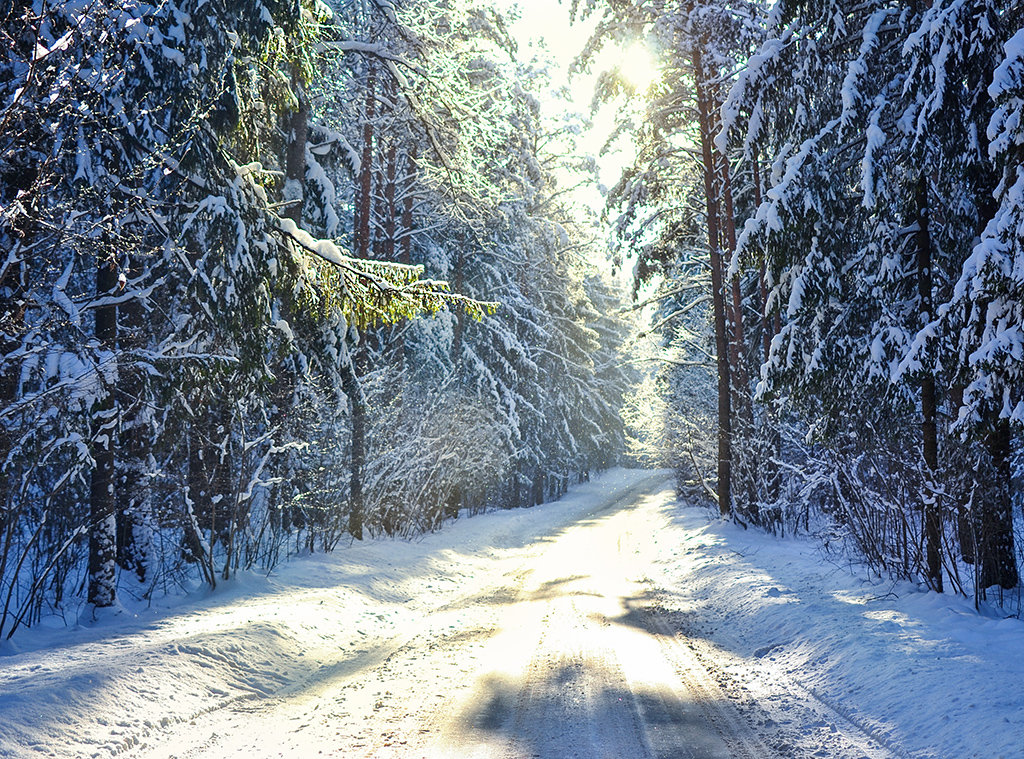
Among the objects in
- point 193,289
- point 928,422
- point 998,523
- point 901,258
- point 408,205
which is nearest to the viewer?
point 998,523

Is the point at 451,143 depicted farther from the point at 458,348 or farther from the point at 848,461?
the point at 458,348

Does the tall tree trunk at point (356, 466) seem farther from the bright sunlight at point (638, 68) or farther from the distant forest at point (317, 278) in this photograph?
the bright sunlight at point (638, 68)

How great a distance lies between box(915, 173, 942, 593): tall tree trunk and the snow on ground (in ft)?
1.66

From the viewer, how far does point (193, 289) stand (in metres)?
7.72

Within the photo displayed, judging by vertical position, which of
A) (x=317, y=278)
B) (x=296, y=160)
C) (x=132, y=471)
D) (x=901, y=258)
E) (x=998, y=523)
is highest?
(x=296, y=160)

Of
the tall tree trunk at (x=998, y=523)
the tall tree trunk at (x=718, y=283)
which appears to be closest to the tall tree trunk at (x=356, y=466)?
the tall tree trunk at (x=718, y=283)

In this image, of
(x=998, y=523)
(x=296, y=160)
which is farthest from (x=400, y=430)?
(x=998, y=523)

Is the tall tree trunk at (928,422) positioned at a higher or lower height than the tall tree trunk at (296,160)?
lower

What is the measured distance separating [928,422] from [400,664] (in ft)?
21.6

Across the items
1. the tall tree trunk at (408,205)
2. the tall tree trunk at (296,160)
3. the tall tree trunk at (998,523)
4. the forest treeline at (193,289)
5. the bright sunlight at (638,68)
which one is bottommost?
the tall tree trunk at (998,523)

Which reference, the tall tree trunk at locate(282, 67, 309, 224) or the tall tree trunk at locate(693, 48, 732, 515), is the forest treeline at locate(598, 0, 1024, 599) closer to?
the tall tree trunk at locate(693, 48, 732, 515)

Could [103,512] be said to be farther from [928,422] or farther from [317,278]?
[928,422]

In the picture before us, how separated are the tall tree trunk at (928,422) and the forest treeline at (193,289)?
5358 mm

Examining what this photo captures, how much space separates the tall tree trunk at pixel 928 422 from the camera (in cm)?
752
